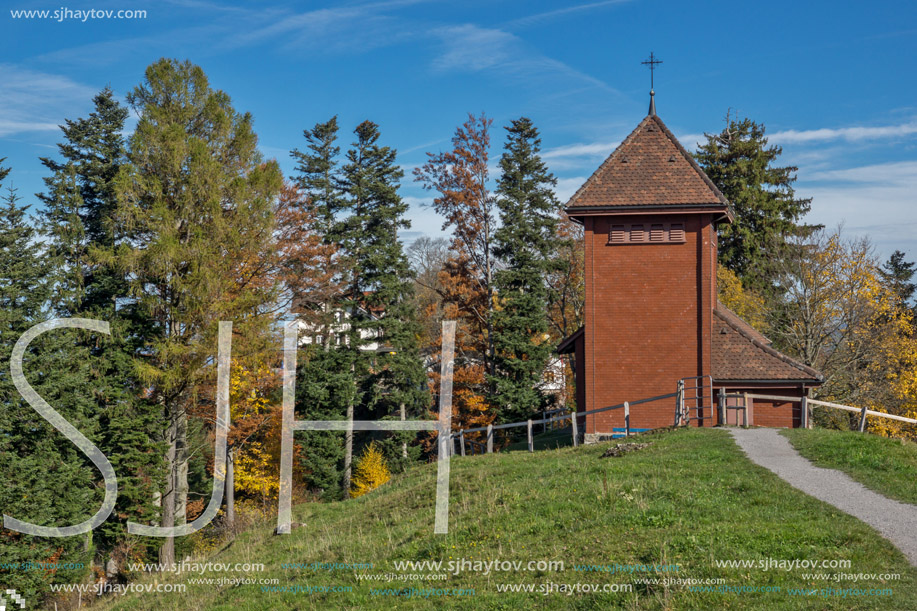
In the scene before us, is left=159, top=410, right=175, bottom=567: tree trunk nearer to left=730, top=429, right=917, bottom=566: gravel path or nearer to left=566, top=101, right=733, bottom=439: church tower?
left=566, top=101, right=733, bottom=439: church tower

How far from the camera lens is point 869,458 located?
1623 cm

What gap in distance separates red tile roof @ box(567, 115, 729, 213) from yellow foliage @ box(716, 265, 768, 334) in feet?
48.3

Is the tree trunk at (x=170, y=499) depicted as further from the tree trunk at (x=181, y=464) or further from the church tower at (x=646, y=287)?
the church tower at (x=646, y=287)

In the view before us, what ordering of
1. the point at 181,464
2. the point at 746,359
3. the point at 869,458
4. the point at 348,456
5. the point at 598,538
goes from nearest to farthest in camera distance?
the point at 598,538
the point at 869,458
the point at 746,359
the point at 181,464
the point at 348,456

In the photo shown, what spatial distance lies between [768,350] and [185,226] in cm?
2037

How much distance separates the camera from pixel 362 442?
4953cm

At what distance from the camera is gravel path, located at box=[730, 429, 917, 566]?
11220mm

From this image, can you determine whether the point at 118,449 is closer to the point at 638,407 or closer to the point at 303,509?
the point at 303,509

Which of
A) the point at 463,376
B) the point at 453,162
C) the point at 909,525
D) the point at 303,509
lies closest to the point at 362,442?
the point at 463,376

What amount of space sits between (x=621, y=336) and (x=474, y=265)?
16528 mm

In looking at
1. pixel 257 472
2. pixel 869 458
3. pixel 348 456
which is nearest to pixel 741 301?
pixel 348 456

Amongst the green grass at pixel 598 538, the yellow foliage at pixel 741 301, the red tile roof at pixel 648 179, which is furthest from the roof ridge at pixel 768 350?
the yellow foliage at pixel 741 301

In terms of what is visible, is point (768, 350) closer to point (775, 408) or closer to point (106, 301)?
point (775, 408)

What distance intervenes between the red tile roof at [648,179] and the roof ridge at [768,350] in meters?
3.88
